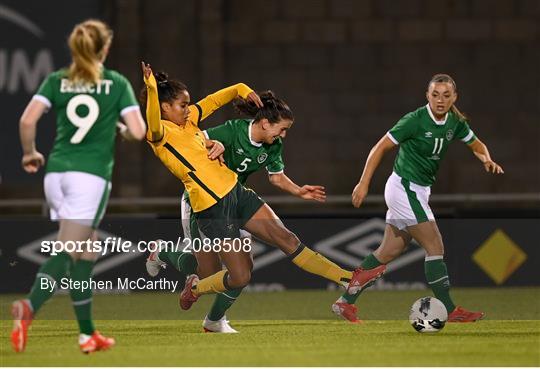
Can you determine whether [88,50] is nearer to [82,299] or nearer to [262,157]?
[82,299]

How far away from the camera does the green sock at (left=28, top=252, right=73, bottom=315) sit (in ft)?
23.9

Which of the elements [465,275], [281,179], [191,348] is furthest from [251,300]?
[191,348]

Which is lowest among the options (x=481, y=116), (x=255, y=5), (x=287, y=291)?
(x=287, y=291)

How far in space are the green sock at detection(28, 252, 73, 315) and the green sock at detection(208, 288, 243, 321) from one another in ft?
5.33

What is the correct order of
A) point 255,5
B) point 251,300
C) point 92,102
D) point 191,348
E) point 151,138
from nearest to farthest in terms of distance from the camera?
1. point 92,102
2. point 191,348
3. point 151,138
4. point 251,300
5. point 255,5

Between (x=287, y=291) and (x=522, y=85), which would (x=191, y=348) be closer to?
(x=287, y=291)

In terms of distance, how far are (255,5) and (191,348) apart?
7206 mm

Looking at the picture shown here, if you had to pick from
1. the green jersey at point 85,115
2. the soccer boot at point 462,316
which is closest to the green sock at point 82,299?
the green jersey at point 85,115

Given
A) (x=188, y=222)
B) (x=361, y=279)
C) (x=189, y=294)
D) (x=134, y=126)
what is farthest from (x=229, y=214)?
(x=134, y=126)

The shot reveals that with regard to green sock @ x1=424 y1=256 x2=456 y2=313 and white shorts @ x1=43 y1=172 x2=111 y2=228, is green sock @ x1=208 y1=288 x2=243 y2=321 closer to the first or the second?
green sock @ x1=424 y1=256 x2=456 y2=313

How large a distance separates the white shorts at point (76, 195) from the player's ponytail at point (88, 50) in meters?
0.46

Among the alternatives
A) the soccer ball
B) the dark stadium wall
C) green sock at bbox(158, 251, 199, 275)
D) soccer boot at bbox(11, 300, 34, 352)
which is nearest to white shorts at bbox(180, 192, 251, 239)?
green sock at bbox(158, 251, 199, 275)

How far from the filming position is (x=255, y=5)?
577 inches

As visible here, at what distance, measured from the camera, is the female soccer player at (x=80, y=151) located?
7.21 m
